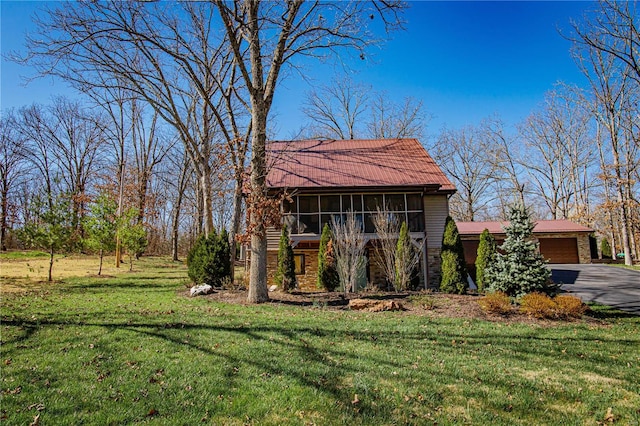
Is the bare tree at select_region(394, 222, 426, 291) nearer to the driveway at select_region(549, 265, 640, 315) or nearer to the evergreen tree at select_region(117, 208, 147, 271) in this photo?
the driveway at select_region(549, 265, 640, 315)

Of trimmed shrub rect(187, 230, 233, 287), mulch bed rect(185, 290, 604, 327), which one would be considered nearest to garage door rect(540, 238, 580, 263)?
mulch bed rect(185, 290, 604, 327)

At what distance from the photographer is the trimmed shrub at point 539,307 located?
313 inches

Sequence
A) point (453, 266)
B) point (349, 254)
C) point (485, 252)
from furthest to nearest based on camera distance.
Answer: point (349, 254)
point (453, 266)
point (485, 252)

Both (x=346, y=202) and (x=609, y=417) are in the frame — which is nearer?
(x=609, y=417)

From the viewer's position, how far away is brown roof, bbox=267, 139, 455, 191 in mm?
16156

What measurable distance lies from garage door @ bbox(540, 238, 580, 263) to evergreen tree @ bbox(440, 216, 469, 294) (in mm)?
16437

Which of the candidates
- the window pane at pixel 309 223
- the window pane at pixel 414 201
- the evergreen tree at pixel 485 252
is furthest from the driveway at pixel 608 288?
the window pane at pixel 309 223

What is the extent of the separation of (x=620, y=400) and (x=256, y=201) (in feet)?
27.3

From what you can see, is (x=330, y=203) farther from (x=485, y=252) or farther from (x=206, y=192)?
(x=485, y=252)

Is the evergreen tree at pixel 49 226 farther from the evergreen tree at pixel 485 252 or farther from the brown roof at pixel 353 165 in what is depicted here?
the evergreen tree at pixel 485 252

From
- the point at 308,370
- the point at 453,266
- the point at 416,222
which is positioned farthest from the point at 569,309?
the point at 416,222

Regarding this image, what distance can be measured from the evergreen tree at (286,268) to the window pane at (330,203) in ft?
12.6

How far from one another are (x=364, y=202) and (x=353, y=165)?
2.39m

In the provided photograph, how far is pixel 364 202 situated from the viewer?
1670 centimetres
